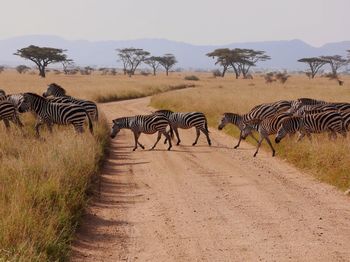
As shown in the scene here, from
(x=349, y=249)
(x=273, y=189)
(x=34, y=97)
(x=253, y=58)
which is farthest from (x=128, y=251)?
(x=253, y=58)

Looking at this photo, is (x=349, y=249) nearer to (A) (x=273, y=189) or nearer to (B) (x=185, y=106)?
(A) (x=273, y=189)

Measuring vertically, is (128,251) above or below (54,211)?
below

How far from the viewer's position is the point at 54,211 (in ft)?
24.5

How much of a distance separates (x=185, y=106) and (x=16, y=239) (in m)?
21.8

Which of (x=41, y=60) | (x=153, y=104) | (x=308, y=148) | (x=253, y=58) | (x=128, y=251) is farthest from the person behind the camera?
(x=253, y=58)

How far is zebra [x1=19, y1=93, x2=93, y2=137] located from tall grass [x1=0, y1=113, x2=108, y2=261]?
3.22 meters

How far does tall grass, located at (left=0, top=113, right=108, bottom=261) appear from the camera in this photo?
613cm

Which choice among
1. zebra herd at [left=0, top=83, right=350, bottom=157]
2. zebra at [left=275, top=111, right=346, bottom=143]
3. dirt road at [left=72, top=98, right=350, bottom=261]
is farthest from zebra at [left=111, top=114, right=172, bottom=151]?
zebra at [left=275, top=111, right=346, bottom=143]

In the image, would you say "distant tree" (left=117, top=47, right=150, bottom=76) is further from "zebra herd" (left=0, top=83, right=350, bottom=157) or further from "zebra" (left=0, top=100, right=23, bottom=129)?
"zebra" (left=0, top=100, right=23, bottom=129)

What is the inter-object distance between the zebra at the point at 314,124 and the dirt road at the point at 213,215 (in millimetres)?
1402

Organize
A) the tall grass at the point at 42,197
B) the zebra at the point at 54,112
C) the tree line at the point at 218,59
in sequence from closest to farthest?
the tall grass at the point at 42,197
the zebra at the point at 54,112
the tree line at the point at 218,59

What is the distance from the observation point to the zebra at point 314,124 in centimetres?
1502

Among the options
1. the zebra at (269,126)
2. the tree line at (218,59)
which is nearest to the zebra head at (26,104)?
the zebra at (269,126)

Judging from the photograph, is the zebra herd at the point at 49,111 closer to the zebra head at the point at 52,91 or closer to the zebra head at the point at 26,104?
the zebra head at the point at 26,104
